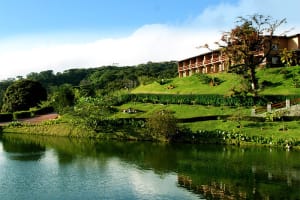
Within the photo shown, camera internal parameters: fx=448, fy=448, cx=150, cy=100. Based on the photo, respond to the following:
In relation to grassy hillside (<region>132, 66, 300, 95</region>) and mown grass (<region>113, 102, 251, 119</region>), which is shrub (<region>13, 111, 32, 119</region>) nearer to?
grassy hillside (<region>132, 66, 300, 95</region>)

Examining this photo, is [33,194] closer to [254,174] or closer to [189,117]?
[254,174]

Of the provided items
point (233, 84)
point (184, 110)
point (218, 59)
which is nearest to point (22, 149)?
point (184, 110)

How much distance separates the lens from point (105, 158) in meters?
52.8

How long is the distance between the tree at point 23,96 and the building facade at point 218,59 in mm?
39930

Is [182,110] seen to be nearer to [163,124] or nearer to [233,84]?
[163,124]

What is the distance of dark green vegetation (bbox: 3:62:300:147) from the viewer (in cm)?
A: 6209

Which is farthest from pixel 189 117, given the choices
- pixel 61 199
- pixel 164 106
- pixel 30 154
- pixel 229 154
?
pixel 61 199

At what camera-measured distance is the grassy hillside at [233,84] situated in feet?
269

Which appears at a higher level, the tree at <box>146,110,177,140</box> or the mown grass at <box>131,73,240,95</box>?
the mown grass at <box>131,73,240,95</box>

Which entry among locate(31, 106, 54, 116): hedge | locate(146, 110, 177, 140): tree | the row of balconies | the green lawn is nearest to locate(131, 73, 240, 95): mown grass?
the green lawn

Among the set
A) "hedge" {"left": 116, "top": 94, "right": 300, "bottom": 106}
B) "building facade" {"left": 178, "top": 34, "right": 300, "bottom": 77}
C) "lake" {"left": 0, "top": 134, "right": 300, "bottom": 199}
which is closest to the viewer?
"lake" {"left": 0, "top": 134, "right": 300, "bottom": 199}

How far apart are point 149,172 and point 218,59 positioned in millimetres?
67687

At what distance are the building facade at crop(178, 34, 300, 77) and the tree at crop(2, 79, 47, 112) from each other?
131 ft

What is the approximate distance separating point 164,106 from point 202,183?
45.1 m
